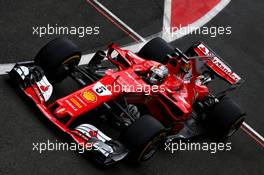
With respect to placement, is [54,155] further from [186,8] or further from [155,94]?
[186,8]

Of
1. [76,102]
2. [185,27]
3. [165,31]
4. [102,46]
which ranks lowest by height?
[102,46]

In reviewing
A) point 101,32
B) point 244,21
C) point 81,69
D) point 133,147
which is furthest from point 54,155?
point 244,21

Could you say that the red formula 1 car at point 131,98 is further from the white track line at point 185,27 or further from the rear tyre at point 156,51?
the white track line at point 185,27

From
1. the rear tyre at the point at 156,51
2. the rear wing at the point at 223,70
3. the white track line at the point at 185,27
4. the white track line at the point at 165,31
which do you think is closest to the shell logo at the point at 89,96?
the white track line at the point at 165,31

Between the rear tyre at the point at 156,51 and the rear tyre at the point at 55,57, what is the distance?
198 cm

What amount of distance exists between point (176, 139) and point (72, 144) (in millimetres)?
2362

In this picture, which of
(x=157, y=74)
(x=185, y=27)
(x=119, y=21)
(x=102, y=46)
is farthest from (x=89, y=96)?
(x=185, y=27)

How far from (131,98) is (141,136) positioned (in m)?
1.19

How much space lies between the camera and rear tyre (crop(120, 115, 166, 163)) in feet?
32.3

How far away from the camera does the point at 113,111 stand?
10680mm

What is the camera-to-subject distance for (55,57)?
10.9 metres

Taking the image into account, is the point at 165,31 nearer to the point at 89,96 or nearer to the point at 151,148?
the point at 89,96

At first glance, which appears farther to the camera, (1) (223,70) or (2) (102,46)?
(2) (102,46)

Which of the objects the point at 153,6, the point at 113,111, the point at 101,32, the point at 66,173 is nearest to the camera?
the point at 66,173
